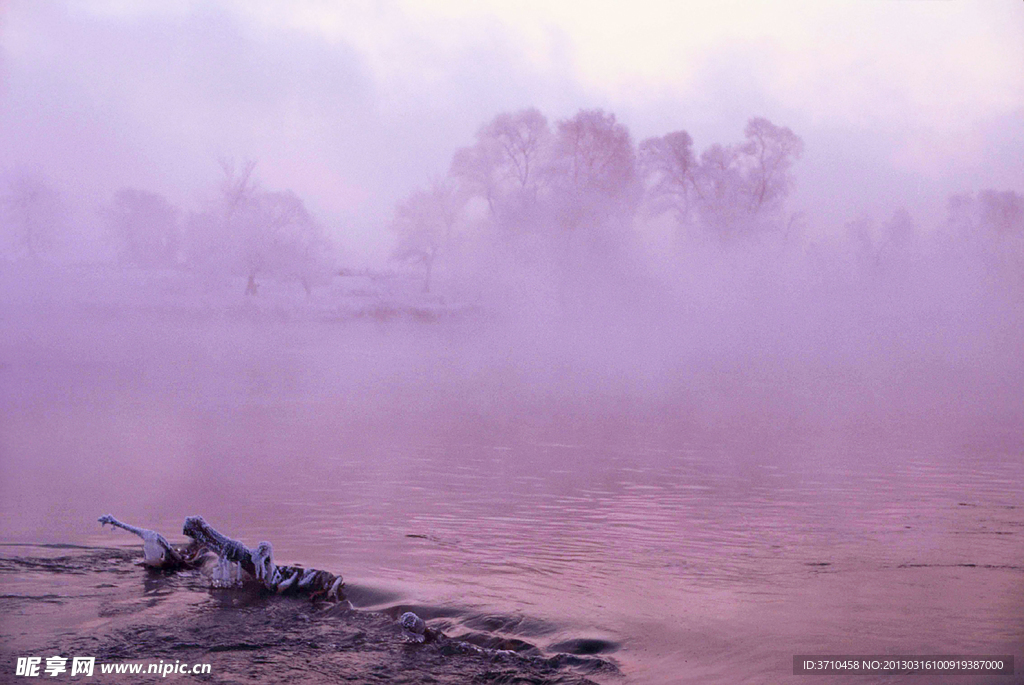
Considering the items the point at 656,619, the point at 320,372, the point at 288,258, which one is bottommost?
the point at 656,619

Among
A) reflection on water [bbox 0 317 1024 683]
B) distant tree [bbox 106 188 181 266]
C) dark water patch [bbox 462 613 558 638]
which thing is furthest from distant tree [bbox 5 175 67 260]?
dark water patch [bbox 462 613 558 638]

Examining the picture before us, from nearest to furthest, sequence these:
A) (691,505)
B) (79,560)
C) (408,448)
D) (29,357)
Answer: (79,560)
(691,505)
(408,448)
(29,357)

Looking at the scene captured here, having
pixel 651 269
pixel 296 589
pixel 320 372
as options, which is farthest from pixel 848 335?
pixel 296 589

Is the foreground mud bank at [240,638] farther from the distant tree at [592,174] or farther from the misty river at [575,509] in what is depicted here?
the distant tree at [592,174]

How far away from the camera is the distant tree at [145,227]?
21.5 meters

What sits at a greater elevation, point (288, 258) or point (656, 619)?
point (288, 258)

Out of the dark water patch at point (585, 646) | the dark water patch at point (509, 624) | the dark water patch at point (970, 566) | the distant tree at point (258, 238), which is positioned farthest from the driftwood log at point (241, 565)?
the distant tree at point (258, 238)

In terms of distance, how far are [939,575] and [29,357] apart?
15.8 metres

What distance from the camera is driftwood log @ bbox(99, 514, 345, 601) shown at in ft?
15.2

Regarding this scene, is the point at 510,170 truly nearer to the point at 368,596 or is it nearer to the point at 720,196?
the point at 720,196

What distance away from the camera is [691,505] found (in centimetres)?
679

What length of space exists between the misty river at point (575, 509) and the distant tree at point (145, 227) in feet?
24.8

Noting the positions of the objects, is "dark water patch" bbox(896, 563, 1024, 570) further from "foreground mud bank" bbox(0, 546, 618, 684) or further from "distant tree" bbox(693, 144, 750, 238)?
"distant tree" bbox(693, 144, 750, 238)

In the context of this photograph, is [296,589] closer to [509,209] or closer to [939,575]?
[939,575]
